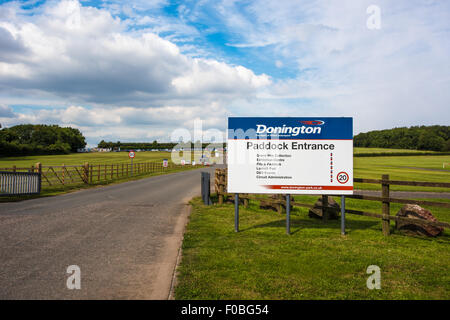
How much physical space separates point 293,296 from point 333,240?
380cm

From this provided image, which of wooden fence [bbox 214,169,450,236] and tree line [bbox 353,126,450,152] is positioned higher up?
tree line [bbox 353,126,450,152]

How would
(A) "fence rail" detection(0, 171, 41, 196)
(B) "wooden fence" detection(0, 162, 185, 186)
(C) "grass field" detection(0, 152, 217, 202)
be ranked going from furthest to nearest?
(B) "wooden fence" detection(0, 162, 185, 186)
(C) "grass field" detection(0, 152, 217, 202)
(A) "fence rail" detection(0, 171, 41, 196)

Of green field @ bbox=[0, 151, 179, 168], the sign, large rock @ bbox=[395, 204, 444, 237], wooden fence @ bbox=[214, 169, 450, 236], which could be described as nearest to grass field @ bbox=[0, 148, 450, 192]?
green field @ bbox=[0, 151, 179, 168]

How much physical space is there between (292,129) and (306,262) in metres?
3.97

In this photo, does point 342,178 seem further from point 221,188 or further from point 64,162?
point 64,162

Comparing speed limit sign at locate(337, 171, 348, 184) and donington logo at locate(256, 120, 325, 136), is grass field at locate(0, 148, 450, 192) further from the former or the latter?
donington logo at locate(256, 120, 325, 136)

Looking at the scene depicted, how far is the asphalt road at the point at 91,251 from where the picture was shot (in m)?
5.04

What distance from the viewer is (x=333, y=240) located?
8.15 m

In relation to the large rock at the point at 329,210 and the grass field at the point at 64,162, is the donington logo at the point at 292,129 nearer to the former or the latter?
the large rock at the point at 329,210

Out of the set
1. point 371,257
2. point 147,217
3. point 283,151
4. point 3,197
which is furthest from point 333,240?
point 3,197

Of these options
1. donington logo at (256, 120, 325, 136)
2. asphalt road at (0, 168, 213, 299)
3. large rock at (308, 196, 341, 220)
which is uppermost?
donington logo at (256, 120, 325, 136)

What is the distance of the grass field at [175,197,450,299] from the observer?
16.3ft

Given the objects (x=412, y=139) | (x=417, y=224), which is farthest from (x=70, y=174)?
(x=412, y=139)
